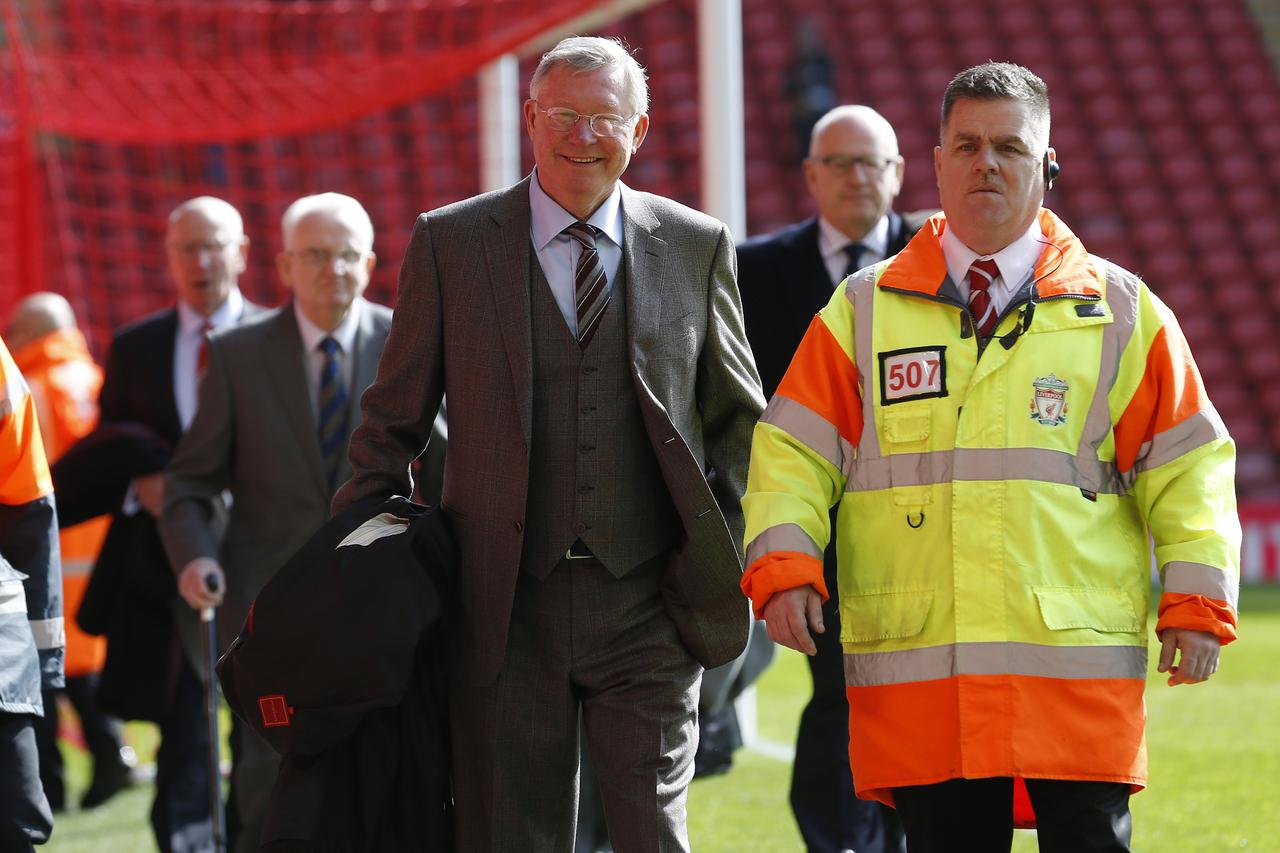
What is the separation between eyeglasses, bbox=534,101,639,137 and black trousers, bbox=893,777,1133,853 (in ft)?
3.76

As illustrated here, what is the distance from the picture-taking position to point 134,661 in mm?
4586

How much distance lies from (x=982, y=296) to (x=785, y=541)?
0.50 m

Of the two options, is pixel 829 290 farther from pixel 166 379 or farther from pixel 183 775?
pixel 183 775

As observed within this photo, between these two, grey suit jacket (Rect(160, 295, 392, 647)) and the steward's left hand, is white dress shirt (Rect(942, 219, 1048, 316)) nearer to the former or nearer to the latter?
the steward's left hand

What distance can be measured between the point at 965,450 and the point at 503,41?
12.9 ft

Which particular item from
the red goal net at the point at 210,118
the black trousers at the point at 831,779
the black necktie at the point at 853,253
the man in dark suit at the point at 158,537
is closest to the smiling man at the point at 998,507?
the black trousers at the point at 831,779

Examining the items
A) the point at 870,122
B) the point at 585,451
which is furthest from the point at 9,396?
the point at 870,122

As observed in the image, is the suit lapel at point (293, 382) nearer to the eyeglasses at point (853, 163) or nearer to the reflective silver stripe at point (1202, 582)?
the eyeglasses at point (853, 163)

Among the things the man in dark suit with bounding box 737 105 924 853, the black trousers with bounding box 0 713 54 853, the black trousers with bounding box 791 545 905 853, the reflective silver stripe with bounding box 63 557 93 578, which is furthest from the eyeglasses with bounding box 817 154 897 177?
the reflective silver stripe with bounding box 63 557 93 578

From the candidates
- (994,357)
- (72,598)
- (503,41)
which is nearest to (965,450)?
(994,357)

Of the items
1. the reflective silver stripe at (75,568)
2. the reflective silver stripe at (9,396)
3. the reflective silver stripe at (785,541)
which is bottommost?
the reflective silver stripe at (75,568)

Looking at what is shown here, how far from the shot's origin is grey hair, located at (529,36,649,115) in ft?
9.29

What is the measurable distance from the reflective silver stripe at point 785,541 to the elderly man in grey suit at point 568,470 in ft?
0.63

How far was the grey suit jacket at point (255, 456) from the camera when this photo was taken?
4.03m
